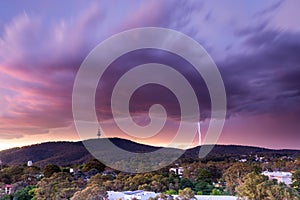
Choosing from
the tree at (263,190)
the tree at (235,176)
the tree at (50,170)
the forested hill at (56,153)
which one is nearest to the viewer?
the tree at (263,190)

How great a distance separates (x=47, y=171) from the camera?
1931 centimetres

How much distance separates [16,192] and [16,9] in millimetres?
7619

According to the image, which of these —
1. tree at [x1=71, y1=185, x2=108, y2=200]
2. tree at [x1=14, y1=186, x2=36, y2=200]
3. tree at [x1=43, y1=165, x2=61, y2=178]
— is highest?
tree at [x1=43, y1=165, x2=61, y2=178]

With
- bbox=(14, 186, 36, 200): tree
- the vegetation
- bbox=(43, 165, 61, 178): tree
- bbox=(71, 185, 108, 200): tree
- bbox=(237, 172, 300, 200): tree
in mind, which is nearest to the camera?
bbox=(237, 172, 300, 200): tree

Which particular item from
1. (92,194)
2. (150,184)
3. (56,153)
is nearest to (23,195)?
(92,194)

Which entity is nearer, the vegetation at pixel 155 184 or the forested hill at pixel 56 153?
the vegetation at pixel 155 184

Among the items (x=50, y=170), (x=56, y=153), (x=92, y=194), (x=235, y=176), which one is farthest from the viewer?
(x=56, y=153)

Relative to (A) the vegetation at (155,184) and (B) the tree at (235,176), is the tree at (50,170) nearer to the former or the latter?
(A) the vegetation at (155,184)

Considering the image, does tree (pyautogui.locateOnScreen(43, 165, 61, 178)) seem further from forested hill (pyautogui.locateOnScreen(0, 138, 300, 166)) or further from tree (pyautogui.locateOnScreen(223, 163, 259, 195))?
forested hill (pyautogui.locateOnScreen(0, 138, 300, 166))

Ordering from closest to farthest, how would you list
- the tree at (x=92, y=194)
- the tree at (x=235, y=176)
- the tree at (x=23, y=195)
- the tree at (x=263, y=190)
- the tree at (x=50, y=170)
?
1. the tree at (x=263, y=190)
2. the tree at (x=92, y=194)
3. the tree at (x=23, y=195)
4. the tree at (x=235, y=176)
5. the tree at (x=50, y=170)

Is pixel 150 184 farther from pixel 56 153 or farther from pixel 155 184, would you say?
pixel 56 153

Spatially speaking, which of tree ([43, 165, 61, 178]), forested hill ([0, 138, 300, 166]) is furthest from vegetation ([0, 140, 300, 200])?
forested hill ([0, 138, 300, 166])

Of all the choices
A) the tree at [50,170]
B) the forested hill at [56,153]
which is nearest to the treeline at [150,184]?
the tree at [50,170]

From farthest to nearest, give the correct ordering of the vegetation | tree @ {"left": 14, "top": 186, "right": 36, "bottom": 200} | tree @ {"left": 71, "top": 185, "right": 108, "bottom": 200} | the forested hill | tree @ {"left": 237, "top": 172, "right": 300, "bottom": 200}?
the forested hill, tree @ {"left": 14, "top": 186, "right": 36, "bottom": 200}, the vegetation, tree @ {"left": 71, "top": 185, "right": 108, "bottom": 200}, tree @ {"left": 237, "top": 172, "right": 300, "bottom": 200}
